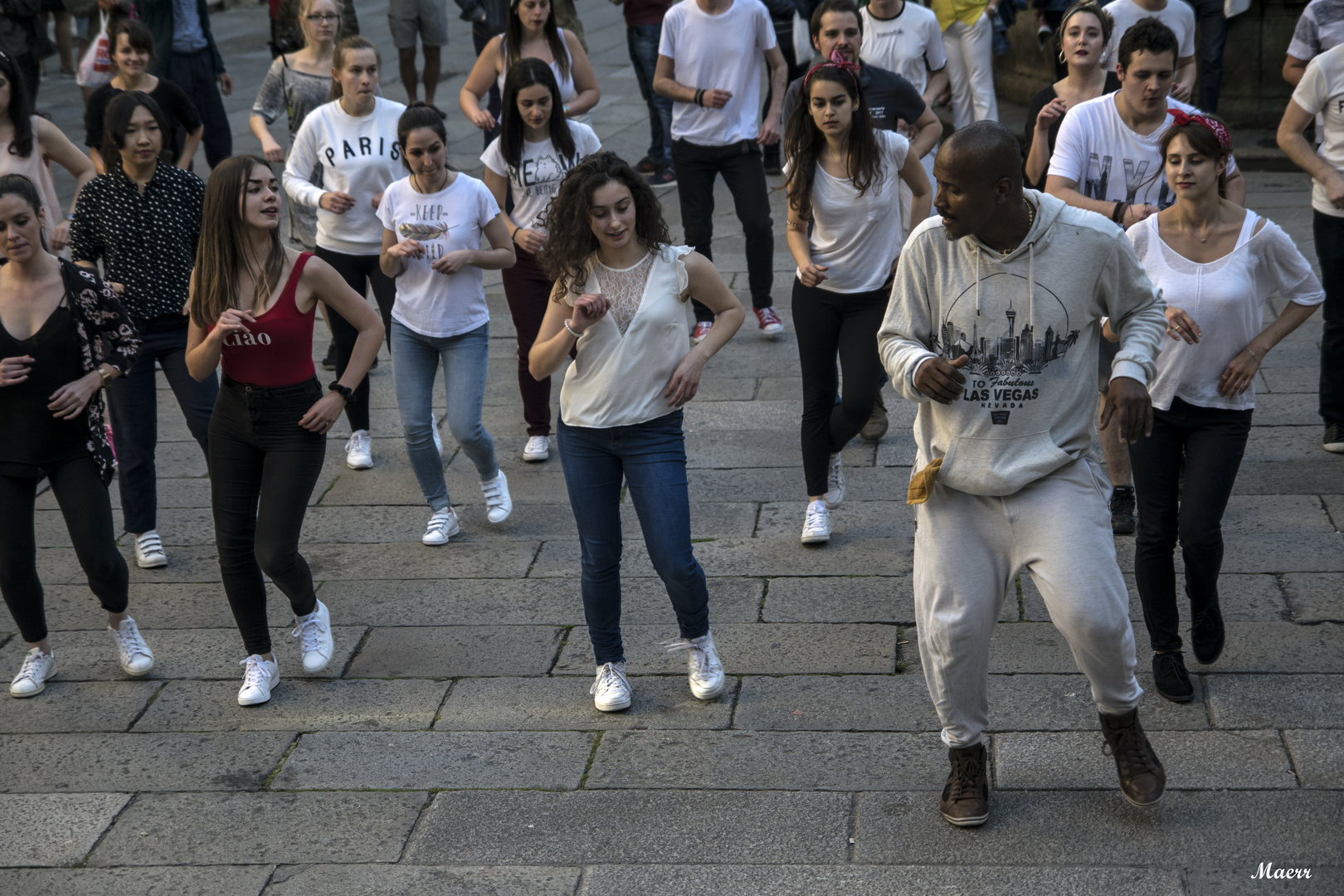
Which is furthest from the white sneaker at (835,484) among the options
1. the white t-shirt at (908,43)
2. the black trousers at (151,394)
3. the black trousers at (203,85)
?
the black trousers at (203,85)

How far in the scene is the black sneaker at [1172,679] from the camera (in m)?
4.50

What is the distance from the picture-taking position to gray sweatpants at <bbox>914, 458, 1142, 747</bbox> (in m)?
3.60

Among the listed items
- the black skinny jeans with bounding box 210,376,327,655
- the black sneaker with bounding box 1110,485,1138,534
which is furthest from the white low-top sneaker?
the black sneaker with bounding box 1110,485,1138,534

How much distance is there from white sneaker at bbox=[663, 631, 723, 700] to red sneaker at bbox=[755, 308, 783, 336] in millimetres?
4032

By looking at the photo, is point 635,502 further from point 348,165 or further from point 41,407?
point 348,165

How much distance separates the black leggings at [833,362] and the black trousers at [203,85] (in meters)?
5.95

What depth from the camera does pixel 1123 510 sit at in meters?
5.88

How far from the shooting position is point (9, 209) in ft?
15.7

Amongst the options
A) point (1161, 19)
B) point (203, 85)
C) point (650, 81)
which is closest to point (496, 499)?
point (1161, 19)

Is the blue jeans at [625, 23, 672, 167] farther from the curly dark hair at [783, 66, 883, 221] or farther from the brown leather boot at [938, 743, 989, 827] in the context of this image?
the brown leather boot at [938, 743, 989, 827]

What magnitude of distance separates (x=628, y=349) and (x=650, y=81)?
8252 mm

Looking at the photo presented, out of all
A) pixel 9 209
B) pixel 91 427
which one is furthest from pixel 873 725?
pixel 9 209

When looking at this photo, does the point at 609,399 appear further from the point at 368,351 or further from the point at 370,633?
the point at 370,633

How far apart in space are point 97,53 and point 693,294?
19.5ft
